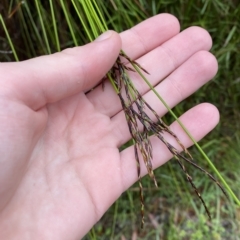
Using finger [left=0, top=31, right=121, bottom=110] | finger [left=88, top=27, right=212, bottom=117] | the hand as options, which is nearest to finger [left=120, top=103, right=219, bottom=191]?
the hand

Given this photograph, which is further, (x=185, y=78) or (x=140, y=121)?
(x=185, y=78)

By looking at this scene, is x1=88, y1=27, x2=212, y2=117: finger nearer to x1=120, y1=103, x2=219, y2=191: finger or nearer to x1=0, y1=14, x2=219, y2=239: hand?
x1=0, y1=14, x2=219, y2=239: hand

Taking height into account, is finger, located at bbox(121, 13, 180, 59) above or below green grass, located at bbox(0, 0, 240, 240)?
above

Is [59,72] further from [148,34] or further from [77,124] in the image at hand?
[148,34]

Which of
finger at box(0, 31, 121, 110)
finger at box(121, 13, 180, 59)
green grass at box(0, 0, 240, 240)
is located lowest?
green grass at box(0, 0, 240, 240)

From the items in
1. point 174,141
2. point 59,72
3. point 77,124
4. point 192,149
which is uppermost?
point 59,72

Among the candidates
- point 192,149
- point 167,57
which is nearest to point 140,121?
point 167,57
